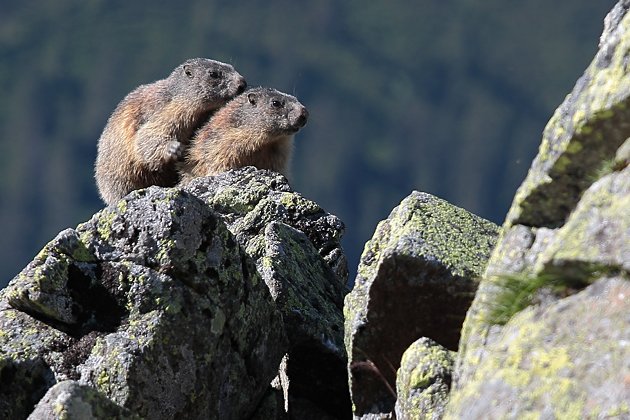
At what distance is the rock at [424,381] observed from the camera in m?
7.82

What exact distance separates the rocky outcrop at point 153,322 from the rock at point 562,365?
2.39m

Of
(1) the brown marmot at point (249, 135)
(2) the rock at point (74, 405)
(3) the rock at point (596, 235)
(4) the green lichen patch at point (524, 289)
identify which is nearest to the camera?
(3) the rock at point (596, 235)

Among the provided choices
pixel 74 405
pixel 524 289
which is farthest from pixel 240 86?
pixel 524 289

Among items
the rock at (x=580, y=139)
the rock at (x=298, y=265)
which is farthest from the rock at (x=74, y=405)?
the rock at (x=298, y=265)

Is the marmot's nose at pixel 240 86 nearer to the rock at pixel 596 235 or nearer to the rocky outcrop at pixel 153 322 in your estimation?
the rocky outcrop at pixel 153 322

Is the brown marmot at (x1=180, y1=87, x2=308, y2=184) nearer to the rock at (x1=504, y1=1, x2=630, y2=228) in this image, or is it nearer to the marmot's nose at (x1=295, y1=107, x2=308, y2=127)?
the marmot's nose at (x1=295, y1=107, x2=308, y2=127)

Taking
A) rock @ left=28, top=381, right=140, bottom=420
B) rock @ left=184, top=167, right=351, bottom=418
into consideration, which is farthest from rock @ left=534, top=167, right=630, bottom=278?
rock @ left=184, top=167, right=351, bottom=418

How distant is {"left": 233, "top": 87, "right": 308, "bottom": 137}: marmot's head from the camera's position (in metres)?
16.9

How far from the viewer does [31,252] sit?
7426 inches

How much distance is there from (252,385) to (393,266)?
1.38m

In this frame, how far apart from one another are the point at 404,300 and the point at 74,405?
2.33m

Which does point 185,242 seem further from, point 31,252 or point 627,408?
point 31,252

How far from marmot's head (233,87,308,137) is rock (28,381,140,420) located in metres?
9.54

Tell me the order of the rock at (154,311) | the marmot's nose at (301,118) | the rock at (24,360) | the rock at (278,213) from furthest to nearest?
the marmot's nose at (301,118) → the rock at (278,213) → the rock at (154,311) → the rock at (24,360)
